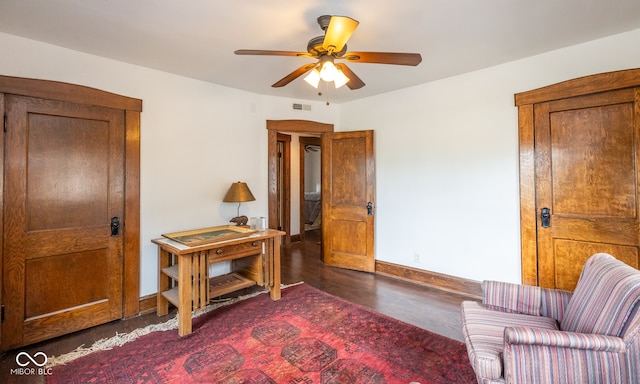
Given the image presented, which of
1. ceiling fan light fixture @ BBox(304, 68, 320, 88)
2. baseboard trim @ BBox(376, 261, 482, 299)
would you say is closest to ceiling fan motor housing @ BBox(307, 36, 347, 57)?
ceiling fan light fixture @ BBox(304, 68, 320, 88)

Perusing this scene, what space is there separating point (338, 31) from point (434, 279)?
3105mm

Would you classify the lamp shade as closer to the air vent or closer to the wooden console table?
the wooden console table

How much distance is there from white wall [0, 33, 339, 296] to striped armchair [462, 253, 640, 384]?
296cm

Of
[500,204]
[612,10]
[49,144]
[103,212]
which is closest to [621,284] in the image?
[500,204]

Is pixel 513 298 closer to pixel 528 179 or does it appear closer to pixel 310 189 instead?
pixel 528 179

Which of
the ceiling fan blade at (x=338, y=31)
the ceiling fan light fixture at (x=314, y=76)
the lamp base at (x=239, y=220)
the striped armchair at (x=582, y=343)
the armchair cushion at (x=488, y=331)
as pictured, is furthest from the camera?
the lamp base at (x=239, y=220)

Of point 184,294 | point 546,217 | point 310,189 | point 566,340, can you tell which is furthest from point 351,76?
point 310,189

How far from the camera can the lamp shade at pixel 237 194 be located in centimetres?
342

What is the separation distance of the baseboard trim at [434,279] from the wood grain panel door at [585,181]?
0.67m

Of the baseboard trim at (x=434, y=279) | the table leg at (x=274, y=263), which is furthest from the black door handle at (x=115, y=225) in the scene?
the baseboard trim at (x=434, y=279)

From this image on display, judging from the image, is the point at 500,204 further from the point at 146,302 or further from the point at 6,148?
the point at 6,148

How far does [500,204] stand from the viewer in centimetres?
319

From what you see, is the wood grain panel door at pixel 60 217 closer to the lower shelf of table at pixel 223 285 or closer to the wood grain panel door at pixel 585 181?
the lower shelf of table at pixel 223 285

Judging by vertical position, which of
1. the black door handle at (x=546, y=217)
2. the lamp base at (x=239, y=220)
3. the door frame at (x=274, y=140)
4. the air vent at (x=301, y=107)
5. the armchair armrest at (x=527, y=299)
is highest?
the air vent at (x=301, y=107)
